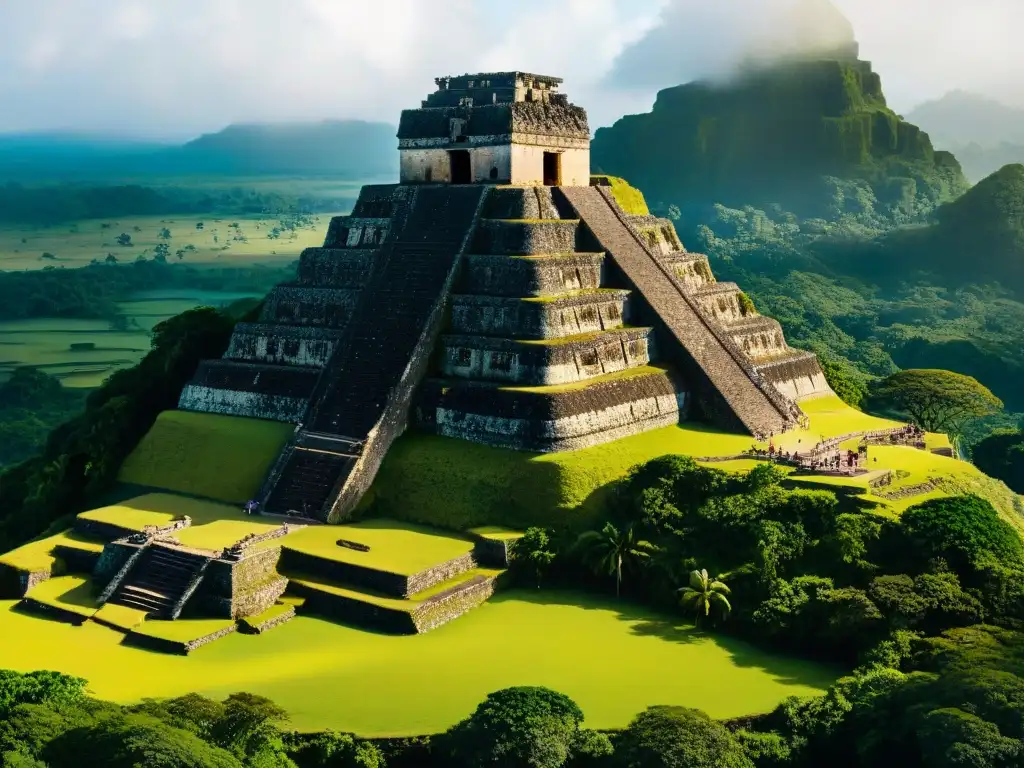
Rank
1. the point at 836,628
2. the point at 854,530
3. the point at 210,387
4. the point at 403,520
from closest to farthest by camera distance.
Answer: the point at 836,628 → the point at 854,530 → the point at 403,520 → the point at 210,387

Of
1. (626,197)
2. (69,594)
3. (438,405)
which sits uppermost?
(626,197)

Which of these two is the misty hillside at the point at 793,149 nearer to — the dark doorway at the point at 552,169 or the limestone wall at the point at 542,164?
the limestone wall at the point at 542,164

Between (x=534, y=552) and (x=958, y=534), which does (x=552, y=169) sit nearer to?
(x=534, y=552)

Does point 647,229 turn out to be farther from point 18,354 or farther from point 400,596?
point 18,354

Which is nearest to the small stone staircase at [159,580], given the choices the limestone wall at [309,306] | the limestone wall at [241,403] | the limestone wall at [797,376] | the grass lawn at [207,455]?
the grass lawn at [207,455]

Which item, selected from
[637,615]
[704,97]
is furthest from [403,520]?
[704,97]

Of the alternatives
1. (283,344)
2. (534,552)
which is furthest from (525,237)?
(534,552)
